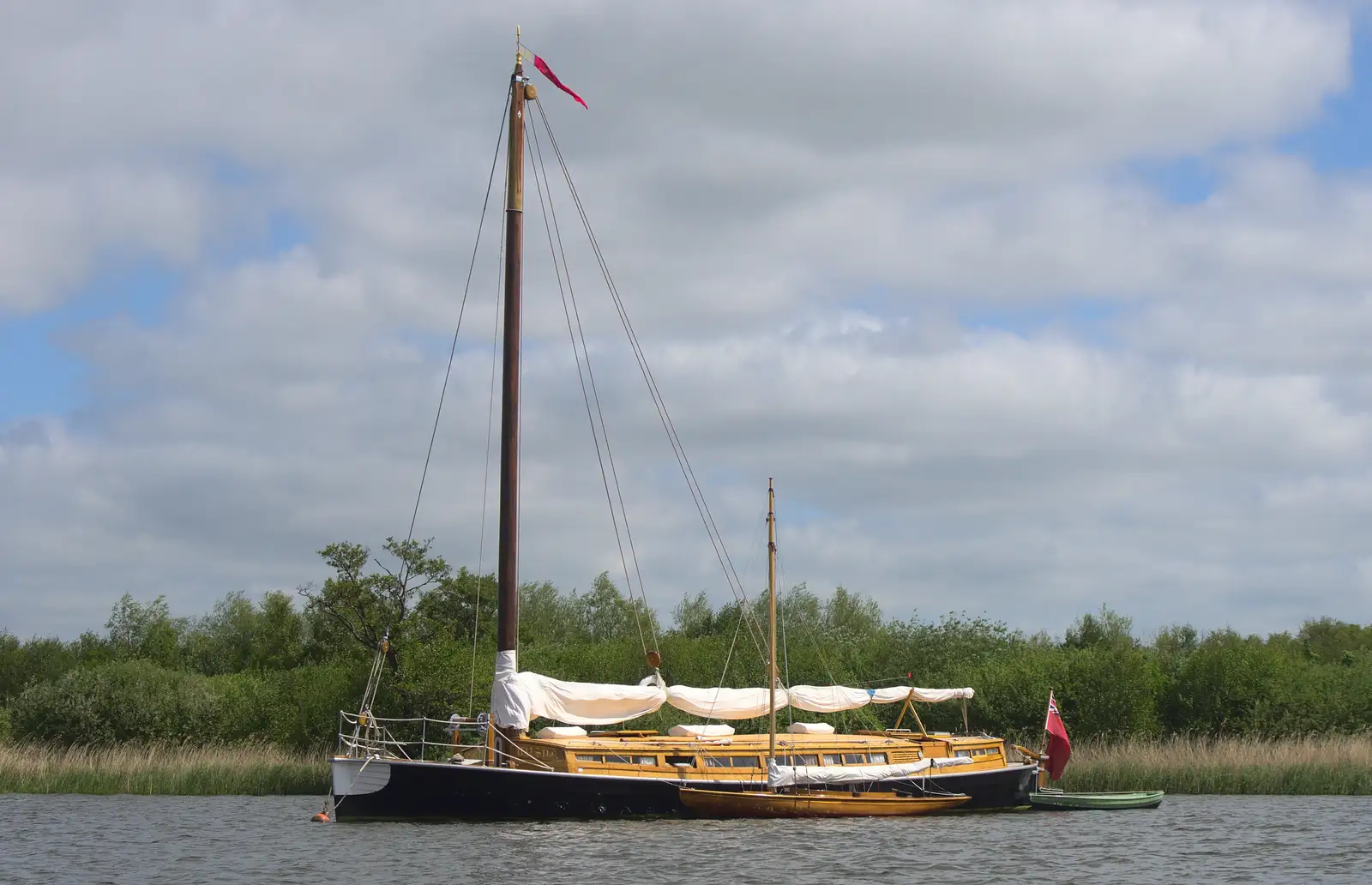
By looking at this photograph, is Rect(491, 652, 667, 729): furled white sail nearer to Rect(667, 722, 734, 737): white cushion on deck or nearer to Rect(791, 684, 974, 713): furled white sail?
Rect(667, 722, 734, 737): white cushion on deck

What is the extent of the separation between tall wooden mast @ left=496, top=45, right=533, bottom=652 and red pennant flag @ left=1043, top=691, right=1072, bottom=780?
681 inches

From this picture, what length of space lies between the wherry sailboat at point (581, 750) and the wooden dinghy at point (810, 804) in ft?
1.37

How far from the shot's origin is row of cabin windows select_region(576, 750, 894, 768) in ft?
130

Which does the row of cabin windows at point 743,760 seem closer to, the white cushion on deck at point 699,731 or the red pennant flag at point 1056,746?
the white cushion on deck at point 699,731

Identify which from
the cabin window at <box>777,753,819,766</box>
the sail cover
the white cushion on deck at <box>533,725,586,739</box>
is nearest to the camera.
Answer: the white cushion on deck at <box>533,725,586,739</box>

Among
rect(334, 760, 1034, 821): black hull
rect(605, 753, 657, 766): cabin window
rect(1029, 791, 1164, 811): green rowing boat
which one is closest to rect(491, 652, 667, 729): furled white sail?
rect(605, 753, 657, 766): cabin window

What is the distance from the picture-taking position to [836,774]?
4175cm

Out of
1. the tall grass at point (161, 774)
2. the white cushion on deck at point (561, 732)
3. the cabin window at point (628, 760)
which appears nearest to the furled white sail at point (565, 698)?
the white cushion on deck at point (561, 732)

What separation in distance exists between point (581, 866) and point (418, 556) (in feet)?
157

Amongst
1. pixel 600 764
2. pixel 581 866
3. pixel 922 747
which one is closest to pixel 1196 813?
pixel 922 747

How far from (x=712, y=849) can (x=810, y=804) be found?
6.81 meters

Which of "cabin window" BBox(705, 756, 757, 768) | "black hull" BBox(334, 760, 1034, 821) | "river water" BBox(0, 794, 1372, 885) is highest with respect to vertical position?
"cabin window" BBox(705, 756, 757, 768)

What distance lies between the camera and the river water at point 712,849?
31266mm

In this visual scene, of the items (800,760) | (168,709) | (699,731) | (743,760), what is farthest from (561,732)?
(168,709)
